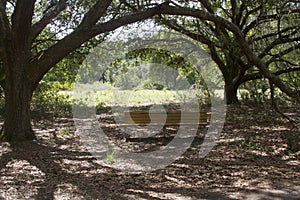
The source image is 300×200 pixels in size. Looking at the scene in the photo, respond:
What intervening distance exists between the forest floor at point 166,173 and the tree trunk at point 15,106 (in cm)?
34

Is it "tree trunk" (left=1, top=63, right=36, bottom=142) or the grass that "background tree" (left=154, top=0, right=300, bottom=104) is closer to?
the grass

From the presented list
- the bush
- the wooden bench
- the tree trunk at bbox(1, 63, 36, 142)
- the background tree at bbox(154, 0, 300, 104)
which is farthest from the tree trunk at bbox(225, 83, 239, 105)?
the tree trunk at bbox(1, 63, 36, 142)

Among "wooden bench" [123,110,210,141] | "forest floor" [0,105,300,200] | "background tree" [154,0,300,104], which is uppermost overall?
"background tree" [154,0,300,104]

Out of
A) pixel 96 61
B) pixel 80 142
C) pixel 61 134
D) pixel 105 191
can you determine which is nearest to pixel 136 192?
pixel 105 191

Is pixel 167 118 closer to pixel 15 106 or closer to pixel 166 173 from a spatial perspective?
pixel 166 173

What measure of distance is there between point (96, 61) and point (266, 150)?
9.58 metres

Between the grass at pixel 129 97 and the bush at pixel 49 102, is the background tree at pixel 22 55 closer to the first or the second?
the bush at pixel 49 102

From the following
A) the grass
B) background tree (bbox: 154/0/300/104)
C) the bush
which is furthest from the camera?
the grass

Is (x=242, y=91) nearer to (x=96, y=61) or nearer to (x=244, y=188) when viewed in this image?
(x=96, y=61)

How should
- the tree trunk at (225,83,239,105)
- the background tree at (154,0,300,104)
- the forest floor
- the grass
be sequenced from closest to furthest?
1. the forest floor
2. the background tree at (154,0,300,104)
3. the tree trunk at (225,83,239,105)
4. the grass

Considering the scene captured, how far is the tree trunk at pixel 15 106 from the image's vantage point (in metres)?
8.93

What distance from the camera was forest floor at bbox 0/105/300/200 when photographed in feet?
18.1

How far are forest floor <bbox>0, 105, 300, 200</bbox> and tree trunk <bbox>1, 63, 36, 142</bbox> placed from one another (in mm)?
338

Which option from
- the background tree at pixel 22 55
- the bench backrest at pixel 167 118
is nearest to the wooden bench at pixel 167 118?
the bench backrest at pixel 167 118
